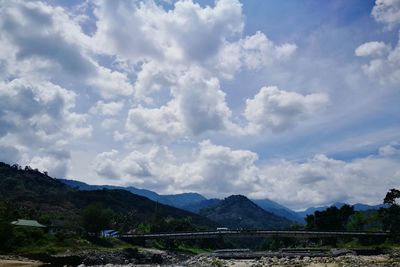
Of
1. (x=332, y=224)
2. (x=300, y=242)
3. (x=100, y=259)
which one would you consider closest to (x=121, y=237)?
(x=100, y=259)

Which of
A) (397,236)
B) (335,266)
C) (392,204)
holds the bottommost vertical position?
(335,266)

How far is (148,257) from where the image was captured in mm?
95875

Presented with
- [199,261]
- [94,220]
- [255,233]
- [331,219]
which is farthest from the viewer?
[331,219]

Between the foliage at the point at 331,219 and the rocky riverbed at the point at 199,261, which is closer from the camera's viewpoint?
the rocky riverbed at the point at 199,261

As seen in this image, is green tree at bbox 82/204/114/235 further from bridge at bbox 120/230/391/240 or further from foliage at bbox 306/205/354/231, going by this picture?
foliage at bbox 306/205/354/231

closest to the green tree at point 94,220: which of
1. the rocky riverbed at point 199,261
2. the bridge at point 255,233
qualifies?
the bridge at point 255,233

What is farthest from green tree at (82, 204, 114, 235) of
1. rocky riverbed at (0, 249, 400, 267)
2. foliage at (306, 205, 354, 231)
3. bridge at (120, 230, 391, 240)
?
foliage at (306, 205, 354, 231)

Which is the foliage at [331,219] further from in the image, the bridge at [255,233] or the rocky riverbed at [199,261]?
the rocky riverbed at [199,261]

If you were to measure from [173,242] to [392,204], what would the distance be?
65.3 metres

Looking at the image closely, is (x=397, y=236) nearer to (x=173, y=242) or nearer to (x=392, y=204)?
(x=392, y=204)

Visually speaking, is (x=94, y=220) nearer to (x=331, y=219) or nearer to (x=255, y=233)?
(x=255, y=233)

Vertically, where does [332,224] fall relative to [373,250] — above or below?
above

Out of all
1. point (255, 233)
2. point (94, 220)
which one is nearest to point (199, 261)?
point (94, 220)

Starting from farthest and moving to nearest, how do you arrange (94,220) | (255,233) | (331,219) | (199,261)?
(331,219), (255,233), (94,220), (199,261)
